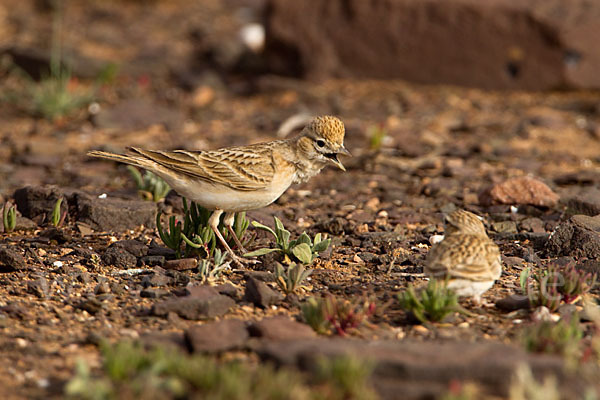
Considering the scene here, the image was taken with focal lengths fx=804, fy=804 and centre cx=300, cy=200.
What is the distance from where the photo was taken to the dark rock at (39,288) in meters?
5.61

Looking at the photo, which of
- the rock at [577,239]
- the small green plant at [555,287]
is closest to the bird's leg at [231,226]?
the small green plant at [555,287]

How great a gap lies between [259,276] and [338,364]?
6.91 ft

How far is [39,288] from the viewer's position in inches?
223

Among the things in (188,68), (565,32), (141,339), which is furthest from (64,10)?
(141,339)

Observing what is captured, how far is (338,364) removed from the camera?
393 cm

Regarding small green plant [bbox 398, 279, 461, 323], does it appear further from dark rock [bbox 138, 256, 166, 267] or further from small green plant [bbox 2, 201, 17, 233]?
small green plant [bbox 2, 201, 17, 233]

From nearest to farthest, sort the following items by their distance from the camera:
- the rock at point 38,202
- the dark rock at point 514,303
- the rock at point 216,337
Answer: the rock at point 216,337 → the dark rock at point 514,303 → the rock at point 38,202

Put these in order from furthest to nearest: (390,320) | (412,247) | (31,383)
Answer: (412,247) → (390,320) → (31,383)

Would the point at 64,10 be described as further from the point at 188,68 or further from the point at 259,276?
the point at 259,276

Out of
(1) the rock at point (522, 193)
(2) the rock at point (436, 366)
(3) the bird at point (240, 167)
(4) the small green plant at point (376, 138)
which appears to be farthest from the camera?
(4) the small green plant at point (376, 138)

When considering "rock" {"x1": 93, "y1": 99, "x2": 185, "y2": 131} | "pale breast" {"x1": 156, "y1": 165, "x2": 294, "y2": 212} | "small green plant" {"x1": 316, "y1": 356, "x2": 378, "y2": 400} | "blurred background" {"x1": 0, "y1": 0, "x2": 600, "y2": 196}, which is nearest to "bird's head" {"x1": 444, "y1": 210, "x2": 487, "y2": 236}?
"pale breast" {"x1": 156, "y1": 165, "x2": 294, "y2": 212}

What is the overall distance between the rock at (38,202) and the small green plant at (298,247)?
2.27m

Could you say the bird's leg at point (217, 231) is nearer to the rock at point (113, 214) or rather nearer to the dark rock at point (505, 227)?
the rock at point (113, 214)

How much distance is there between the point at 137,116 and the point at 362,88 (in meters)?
3.40
